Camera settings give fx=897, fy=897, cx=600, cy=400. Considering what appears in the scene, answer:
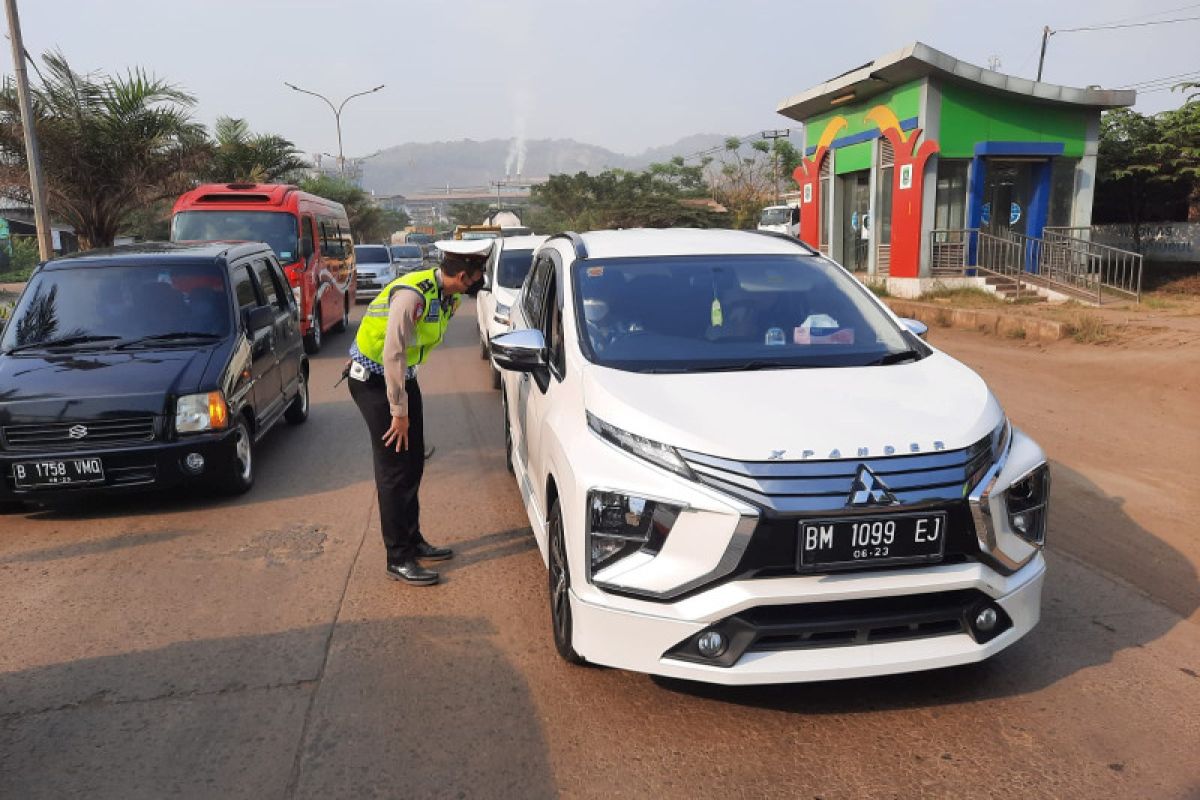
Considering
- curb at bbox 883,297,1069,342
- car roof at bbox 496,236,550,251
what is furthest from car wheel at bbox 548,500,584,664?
curb at bbox 883,297,1069,342

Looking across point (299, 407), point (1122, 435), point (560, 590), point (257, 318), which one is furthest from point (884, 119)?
point (560, 590)

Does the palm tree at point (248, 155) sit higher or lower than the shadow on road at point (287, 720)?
higher

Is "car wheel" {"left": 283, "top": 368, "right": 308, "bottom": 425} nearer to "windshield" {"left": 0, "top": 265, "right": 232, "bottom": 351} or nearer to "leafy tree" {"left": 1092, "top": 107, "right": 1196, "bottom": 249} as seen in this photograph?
"windshield" {"left": 0, "top": 265, "right": 232, "bottom": 351}

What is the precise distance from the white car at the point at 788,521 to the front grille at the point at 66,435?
336 centimetres

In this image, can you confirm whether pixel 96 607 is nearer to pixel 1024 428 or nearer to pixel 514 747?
pixel 514 747

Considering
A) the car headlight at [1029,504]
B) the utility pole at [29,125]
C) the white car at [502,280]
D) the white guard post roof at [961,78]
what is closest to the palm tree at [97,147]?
the utility pole at [29,125]

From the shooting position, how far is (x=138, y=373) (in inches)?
231

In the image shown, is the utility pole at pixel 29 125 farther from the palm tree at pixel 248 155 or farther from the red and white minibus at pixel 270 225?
the palm tree at pixel 248 155

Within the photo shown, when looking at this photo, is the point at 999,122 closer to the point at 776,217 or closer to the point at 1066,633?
the point at 1066,633

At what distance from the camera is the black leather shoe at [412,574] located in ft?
15.2

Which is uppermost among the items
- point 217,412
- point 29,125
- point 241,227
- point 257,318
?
point 29,125

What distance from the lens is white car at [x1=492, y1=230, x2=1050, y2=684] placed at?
9.68 feet

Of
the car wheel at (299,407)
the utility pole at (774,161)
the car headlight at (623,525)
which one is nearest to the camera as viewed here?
the car headlight at (623,525)

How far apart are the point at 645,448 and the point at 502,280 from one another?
8093 millimetres
